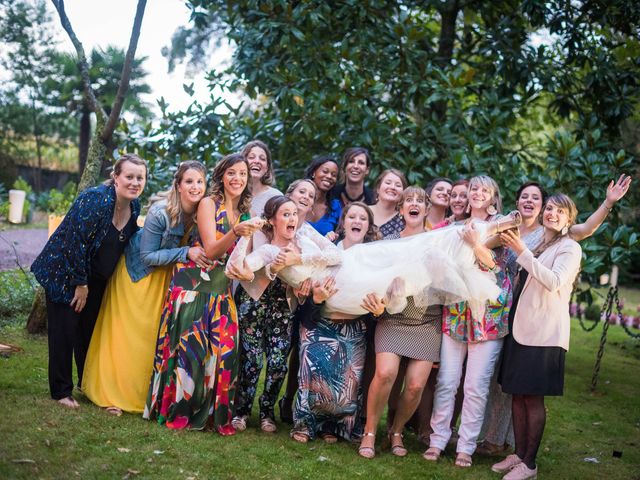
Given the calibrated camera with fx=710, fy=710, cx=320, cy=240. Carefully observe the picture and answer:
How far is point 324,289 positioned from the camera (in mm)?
4809

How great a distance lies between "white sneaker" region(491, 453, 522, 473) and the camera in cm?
480

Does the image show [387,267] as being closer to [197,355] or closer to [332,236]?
[332,236]

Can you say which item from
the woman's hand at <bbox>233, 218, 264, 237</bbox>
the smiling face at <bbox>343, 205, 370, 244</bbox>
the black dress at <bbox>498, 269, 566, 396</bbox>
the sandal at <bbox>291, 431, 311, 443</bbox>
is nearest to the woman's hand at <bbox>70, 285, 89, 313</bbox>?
the woman's hand at <bbox>233, 218, 264, 237</bbox>

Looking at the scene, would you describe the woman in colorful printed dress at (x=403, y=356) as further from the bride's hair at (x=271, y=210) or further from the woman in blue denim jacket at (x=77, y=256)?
the woman in blue denim jacket at (x=77, y=256)

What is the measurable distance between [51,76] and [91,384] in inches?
939

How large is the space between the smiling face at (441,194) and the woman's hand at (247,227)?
1630mm

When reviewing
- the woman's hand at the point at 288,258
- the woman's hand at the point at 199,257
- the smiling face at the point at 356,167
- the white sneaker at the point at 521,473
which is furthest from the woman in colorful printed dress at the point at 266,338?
the white sneaker at the point at 521,473

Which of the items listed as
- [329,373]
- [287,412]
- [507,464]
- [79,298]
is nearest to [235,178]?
[79,298]

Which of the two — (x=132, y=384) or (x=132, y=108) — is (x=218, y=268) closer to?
(x=132, y=384)

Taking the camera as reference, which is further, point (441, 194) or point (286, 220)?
point (441, 194)

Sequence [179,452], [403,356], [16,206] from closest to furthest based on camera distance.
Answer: [179,452] → [403,356] → [16,206]

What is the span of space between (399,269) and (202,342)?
144 centimetres

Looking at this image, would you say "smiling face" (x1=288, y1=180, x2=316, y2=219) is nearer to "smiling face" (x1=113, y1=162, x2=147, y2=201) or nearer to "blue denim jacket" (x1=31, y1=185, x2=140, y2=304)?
"smiling face" (x1=113, y1=162, x2=147, y2=201)

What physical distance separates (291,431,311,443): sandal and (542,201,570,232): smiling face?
7.27ft
